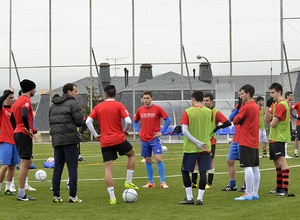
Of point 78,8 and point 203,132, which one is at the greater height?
point 78,8

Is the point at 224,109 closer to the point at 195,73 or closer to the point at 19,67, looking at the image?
the point at 195,73

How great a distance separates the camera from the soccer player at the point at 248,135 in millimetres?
8789

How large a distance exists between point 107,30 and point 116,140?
98.2 ft

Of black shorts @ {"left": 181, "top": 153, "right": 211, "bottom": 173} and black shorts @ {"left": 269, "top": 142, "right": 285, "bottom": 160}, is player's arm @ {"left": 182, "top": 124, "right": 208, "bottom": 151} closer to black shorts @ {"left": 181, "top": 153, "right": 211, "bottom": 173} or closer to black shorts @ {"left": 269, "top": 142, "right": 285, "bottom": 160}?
black shorts @ {"left": 181, "top": 153, "right": 211, "bottom": 173}

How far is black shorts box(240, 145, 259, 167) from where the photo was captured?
880cm

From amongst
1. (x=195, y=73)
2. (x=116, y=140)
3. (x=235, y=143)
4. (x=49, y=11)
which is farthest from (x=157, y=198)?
(x=49, y=11)

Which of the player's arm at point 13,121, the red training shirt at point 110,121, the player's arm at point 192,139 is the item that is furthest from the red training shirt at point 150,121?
the player's arm at point 13,121

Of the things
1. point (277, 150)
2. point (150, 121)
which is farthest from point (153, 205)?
point (150, 121)

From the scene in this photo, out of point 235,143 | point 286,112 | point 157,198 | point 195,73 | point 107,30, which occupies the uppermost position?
point 107,30

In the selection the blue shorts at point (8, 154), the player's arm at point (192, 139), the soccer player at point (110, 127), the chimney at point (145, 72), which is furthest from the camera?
the chimney at point (145, 72)

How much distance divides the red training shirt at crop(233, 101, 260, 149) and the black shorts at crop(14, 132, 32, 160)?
4.01 m

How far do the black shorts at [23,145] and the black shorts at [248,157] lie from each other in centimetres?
411

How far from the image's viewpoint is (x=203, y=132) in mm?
8445

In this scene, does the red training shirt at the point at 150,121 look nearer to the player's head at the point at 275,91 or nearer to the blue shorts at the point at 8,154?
the player's head at the point at 275,91
